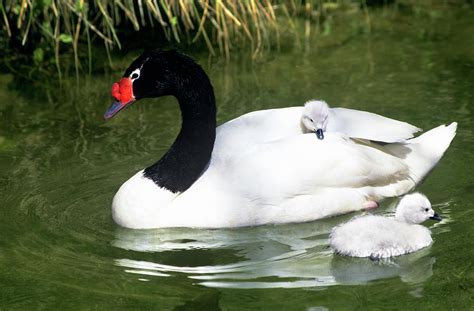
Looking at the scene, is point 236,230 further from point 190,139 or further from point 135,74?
point 135,74

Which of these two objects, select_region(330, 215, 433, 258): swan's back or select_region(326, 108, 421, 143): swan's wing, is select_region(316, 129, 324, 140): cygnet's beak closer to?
select_region(326, 108, 421, 143): swan's wing

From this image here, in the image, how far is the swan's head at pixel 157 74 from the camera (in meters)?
6.97

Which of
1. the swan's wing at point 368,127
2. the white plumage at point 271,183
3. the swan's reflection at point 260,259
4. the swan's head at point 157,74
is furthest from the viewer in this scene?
the swan's wing at point 368,127

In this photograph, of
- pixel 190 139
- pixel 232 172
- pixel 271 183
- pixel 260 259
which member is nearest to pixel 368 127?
pixel 271 183

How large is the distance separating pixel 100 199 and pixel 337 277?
6.31 feet

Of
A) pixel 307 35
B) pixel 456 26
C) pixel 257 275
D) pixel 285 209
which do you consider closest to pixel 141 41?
pixel 307 35

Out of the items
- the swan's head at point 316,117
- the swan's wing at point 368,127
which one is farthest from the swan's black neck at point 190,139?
the swan's wing at point 368,127

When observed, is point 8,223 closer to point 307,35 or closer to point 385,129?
point 385,129

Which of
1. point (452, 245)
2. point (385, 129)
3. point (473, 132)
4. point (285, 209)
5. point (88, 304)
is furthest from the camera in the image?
point (473, 132)

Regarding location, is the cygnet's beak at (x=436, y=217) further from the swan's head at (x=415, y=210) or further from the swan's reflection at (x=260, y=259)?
the swan's reflection at (x=260, y=259)

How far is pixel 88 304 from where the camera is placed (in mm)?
5797

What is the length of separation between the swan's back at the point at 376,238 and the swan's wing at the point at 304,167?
672 mm

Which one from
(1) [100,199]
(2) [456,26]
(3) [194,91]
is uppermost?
(3) [194,91]

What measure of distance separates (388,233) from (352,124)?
4.31ft
